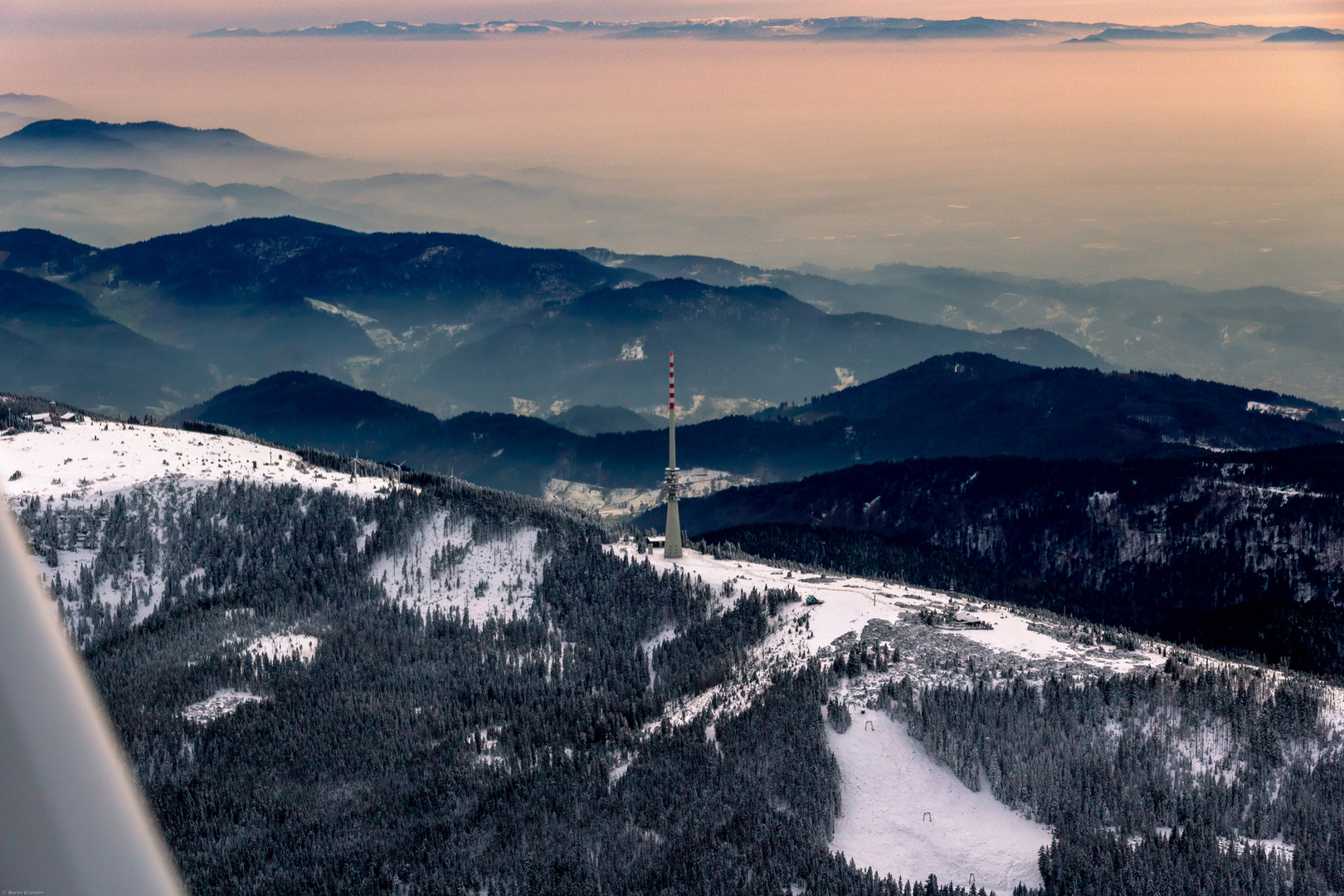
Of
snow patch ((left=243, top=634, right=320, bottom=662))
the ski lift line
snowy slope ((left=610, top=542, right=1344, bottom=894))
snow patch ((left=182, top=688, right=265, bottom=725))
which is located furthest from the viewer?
snow patch ((left=243, top=634, right=320, bottom=662))

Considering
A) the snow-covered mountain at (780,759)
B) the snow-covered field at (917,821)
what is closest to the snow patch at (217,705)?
the snow-covered mountain at (780,759)

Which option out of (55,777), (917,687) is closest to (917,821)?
(917,687)

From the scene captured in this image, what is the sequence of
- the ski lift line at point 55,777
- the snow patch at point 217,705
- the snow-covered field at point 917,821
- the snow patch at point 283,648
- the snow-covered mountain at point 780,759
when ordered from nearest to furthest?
the ski lift line at point 55,777 < the snow-covered field at point 917,821 < the snow-covered mountain at point 780,759 < the snow patch at point 217,705 < the snow patch at point 283,648

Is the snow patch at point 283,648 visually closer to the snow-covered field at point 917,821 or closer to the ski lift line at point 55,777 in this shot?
the snow-covered field at point 917,821

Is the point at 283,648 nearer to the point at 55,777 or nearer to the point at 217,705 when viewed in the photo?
the point at 217,705

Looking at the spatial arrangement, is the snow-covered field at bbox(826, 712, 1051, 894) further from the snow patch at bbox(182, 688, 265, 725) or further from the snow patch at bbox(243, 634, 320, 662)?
Answer: the snow patch at bbox(243, 634, 320, 662)

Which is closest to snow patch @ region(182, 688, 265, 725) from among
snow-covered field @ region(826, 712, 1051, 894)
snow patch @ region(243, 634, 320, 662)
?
snow patch @ region(243, 634, 320, 662)

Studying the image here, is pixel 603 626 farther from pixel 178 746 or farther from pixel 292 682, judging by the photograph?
pixel 178 746

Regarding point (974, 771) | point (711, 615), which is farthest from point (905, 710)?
point (711, 615)

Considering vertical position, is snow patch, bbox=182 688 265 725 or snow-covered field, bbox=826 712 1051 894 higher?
snow-covered field, bbox=826 712 1051 894

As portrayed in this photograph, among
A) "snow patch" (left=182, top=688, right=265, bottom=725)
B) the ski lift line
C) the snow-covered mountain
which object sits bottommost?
"snow patch" (left=182, top=688, right=265, bottom=725)
